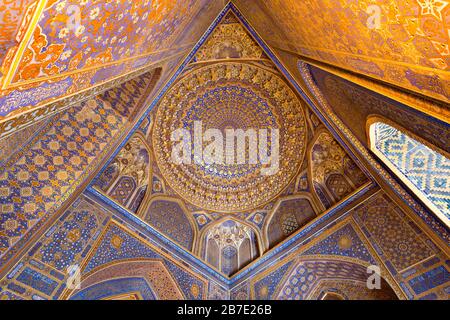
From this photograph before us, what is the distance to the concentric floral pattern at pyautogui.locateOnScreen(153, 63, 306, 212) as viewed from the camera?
6863 millimetres

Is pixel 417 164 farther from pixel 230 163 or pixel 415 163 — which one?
pixel 230 163

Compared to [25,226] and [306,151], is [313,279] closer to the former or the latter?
[306,151]

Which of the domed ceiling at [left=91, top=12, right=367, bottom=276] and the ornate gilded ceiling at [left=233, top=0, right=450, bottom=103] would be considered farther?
the domed ceiling at [left=91, top=12, right=367, bottom=276]

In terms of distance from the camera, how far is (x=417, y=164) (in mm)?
4508

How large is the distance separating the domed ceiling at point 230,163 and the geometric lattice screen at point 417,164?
1.20 metres

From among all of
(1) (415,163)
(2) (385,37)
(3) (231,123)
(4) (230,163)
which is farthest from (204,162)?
(2) (385,37)

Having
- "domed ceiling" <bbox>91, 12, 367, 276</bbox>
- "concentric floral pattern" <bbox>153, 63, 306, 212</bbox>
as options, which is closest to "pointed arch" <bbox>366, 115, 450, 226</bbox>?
"domed ceiling" <bbox>91, 12, 367, 276</bbox>

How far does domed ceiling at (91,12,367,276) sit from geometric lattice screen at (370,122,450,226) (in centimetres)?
120

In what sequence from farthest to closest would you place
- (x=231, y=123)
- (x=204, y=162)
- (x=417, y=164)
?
(x=204, y=162) < (x=231, y=123) < (x=417, y=164)

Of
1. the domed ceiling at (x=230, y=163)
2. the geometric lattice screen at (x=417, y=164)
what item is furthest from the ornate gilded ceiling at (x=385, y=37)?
the domed ceiling at (x=230, y=163)

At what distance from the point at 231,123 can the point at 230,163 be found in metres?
1.10

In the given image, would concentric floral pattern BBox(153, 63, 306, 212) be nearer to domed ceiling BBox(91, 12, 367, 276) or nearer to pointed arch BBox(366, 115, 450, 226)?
domed ceiling BBox(91, 12, 367, 276)

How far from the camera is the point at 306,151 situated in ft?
22.8

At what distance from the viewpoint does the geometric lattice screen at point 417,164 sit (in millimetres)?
4215
